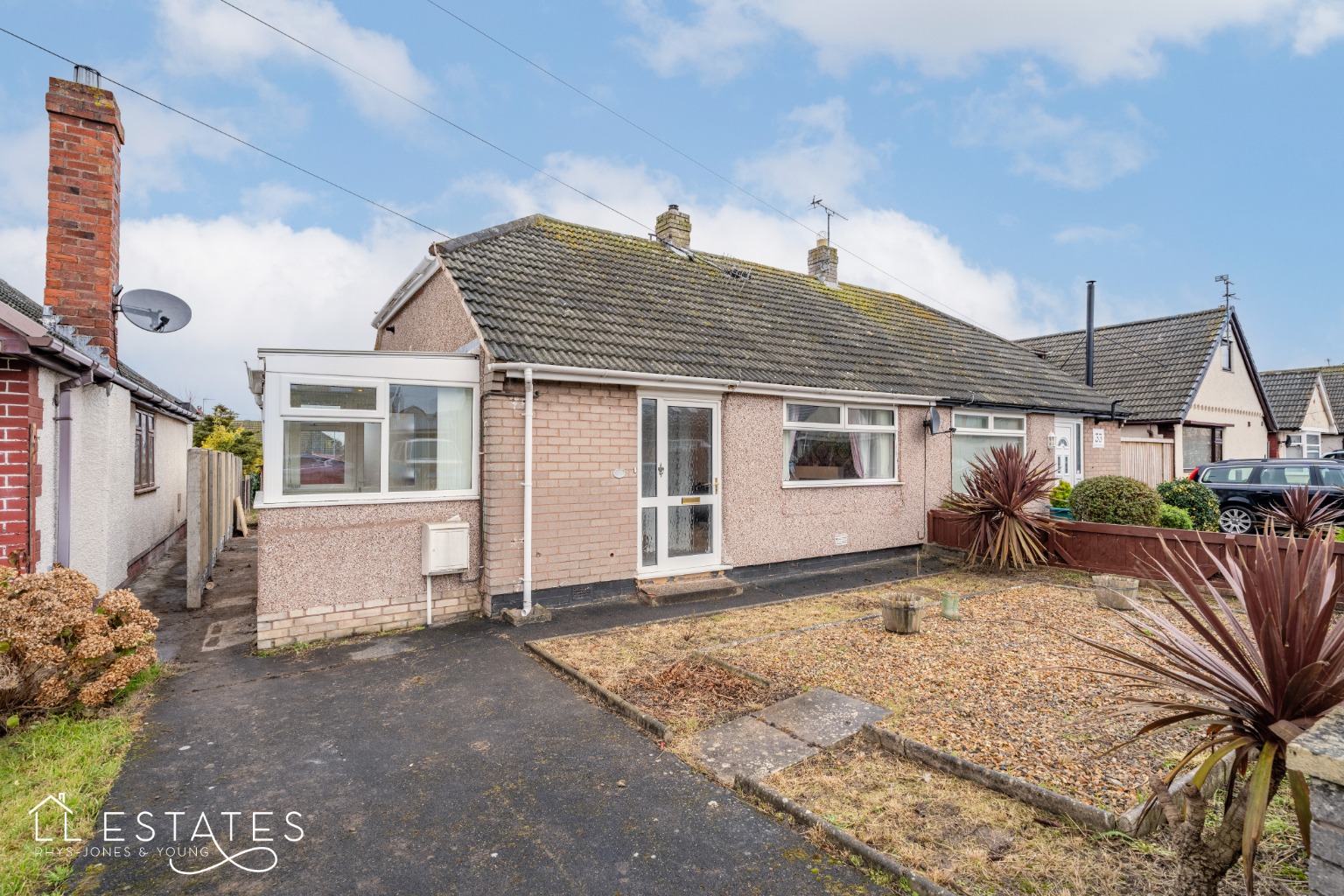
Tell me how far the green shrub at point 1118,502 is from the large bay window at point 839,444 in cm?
330

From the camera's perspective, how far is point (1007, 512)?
9.83 m

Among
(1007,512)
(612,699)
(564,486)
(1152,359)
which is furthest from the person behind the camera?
(1152,359)

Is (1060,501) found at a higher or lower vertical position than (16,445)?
lower

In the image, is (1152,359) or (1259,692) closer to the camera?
(1259,692)

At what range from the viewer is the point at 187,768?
3.88 metres

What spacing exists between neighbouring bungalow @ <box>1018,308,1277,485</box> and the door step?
46.6 ft

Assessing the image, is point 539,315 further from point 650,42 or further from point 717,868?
point 717,868

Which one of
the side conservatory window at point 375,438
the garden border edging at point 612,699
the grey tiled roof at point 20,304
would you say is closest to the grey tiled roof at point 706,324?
the side conservatory window at point 375,438

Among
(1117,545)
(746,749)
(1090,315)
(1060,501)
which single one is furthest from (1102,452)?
(746,749)

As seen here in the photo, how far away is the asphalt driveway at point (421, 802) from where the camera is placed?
112 inches

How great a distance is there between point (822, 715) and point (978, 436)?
951cm

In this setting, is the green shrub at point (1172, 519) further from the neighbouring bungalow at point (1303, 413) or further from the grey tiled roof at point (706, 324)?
the neighbouring bungalow at point (1303, 413)

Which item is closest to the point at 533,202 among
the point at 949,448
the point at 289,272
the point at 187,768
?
the point at 289,272

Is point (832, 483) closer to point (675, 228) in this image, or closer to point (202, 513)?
point (675, 228)
